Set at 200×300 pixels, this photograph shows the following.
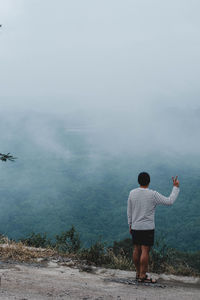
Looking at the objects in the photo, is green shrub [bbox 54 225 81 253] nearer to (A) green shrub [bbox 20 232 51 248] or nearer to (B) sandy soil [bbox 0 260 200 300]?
(A) green shrub [bbox 20 232 51 248]

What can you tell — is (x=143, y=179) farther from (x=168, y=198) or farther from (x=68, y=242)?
(x=68, y=242)

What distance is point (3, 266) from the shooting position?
22.6ft

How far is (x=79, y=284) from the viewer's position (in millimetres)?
5938

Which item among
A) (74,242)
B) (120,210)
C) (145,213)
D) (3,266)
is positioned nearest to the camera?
(145,213)

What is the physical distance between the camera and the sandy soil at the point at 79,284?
5238 mm

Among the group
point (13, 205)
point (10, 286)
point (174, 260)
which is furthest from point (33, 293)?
point (13, 205)

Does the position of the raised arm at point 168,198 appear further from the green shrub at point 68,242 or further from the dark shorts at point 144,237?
the green shrub at point 68,242

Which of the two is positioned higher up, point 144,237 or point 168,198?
point 168,198

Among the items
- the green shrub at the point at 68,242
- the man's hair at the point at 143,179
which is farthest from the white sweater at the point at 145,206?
the green shrub at the point at 68,242

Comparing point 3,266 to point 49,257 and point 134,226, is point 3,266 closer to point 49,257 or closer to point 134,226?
point 49,257

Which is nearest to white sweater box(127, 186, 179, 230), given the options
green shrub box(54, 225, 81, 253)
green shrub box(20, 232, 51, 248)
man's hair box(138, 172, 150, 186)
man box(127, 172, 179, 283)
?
man box(127, 172, 179, 283)

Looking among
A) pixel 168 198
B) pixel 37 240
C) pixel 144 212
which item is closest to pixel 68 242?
pixel 37 240

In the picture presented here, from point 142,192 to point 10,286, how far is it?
250cm

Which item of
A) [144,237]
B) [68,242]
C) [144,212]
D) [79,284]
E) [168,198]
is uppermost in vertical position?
[168,198]
